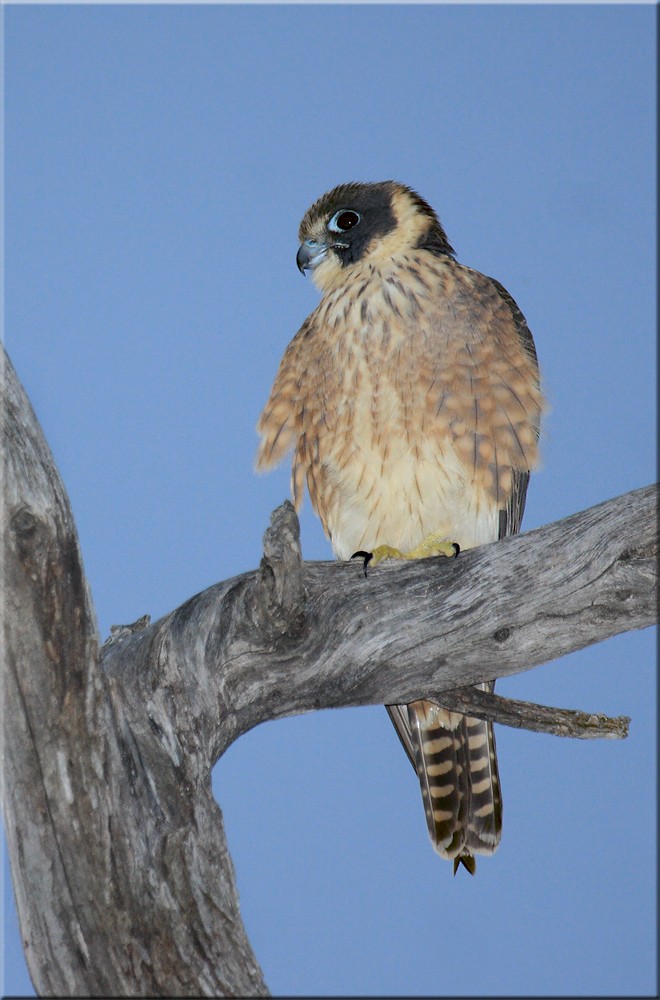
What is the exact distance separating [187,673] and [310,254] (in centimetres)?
146

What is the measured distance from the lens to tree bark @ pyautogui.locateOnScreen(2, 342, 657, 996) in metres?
1.82

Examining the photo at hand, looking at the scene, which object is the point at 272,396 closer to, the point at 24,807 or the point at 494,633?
the point at 494,633

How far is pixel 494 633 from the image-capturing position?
2133 mm

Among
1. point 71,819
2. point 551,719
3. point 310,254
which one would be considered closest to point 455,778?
point 551,719

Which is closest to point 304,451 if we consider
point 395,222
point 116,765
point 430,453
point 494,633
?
point 430,453

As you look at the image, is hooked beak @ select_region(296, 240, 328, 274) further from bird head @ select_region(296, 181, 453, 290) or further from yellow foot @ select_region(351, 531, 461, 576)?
yellow foot @ select_region(351, 531, 461, 576)

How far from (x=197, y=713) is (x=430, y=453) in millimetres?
964

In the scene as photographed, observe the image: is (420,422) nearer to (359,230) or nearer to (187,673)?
(359,230)

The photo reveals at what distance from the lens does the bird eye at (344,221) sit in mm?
2920

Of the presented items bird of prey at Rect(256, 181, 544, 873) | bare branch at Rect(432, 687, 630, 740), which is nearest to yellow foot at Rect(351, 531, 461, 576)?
bird of prey at Rect(256, 181, 544, 873)

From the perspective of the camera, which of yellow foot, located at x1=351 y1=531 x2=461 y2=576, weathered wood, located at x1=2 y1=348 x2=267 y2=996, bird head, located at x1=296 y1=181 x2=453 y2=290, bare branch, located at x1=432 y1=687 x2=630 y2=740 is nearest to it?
weathered wood, located at x1=2 y1=348 x2=267 y2=996

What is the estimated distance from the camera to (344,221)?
2.93 m

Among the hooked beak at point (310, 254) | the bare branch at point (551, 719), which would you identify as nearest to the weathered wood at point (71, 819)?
the bare branch at point (551, 719)

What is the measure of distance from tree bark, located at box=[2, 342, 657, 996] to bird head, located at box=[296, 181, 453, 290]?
1071 millimetres
